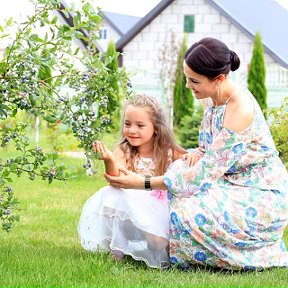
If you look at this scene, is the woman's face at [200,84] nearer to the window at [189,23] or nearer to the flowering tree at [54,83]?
the flowering tree at [54,83]

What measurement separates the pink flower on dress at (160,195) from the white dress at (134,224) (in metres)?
0.03

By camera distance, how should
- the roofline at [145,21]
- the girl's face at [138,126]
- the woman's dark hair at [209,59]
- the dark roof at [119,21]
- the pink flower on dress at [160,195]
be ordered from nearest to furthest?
1. the woman's dark hair at [209,59]
2. the pink flower on dress at [160,195]
3. the girl's face at [138,126]
4. the roofline at [145,21]
5. the dark roof at [119,21]

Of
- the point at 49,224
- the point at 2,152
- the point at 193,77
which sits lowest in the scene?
the point at 2,152

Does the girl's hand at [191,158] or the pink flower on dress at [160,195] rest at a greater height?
the girl's hand at [191,158]

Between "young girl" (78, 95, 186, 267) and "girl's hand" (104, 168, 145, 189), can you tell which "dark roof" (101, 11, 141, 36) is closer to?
"young girl" (78, 95, 186, 267)

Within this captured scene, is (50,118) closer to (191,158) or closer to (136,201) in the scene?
(136,201)

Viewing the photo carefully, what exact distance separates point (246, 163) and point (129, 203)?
0.65 m

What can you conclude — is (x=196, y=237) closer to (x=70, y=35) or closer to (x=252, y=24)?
(x=70, y=35)

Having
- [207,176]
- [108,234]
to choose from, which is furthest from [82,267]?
[207,176]

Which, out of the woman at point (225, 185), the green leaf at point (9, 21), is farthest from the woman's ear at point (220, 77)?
the green leaf at point (9, 21)

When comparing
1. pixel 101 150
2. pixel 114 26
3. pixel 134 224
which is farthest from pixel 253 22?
pixel 101 150

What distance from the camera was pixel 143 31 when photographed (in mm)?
22750

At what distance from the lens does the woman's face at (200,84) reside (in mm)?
4223

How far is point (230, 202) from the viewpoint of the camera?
4.23 metres
